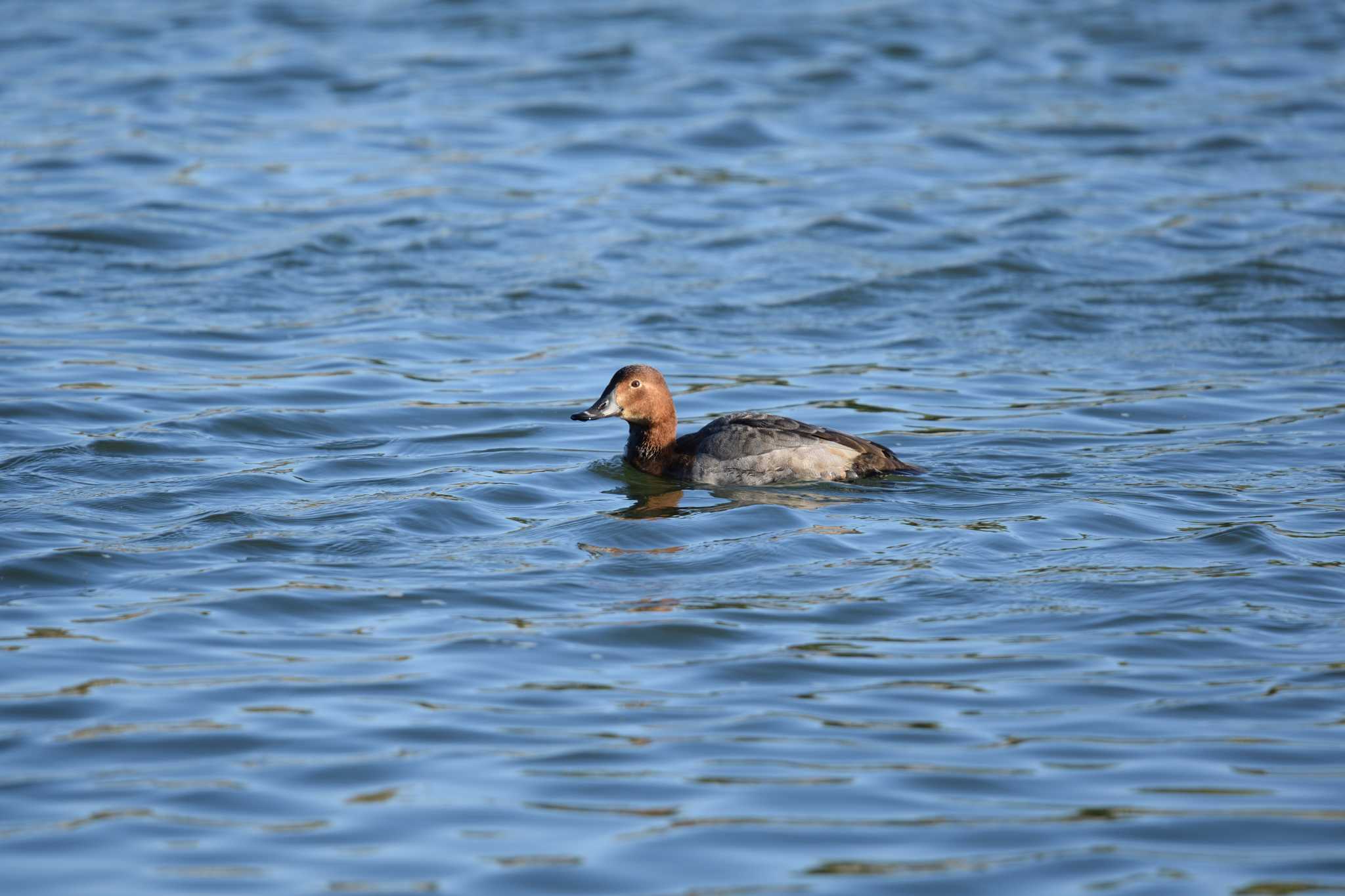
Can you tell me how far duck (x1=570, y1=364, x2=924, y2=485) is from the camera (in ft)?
30.7

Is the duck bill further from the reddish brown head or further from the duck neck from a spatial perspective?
the duck neck

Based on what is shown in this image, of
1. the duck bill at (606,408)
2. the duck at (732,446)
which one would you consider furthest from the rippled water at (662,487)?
the duck bill at (606,408)

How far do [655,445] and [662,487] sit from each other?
14.6 inches

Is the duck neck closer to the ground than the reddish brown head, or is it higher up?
closer to the ground

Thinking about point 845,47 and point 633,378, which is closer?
point 633,378

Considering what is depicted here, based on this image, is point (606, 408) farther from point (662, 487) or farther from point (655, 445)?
point (662, 487)

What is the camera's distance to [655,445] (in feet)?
32.3

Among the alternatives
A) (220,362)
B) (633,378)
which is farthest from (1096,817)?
(220,362)

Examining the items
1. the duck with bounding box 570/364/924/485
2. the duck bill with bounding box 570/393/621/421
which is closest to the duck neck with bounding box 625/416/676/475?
the duck with bounding box 570/364/924/485

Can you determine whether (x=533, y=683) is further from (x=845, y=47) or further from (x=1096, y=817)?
(x=845, y=47)

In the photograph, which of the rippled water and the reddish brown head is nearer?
the rippled water

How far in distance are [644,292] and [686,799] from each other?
355 inches

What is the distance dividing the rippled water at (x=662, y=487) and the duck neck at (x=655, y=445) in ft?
0.71

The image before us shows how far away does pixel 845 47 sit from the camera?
2334cm
